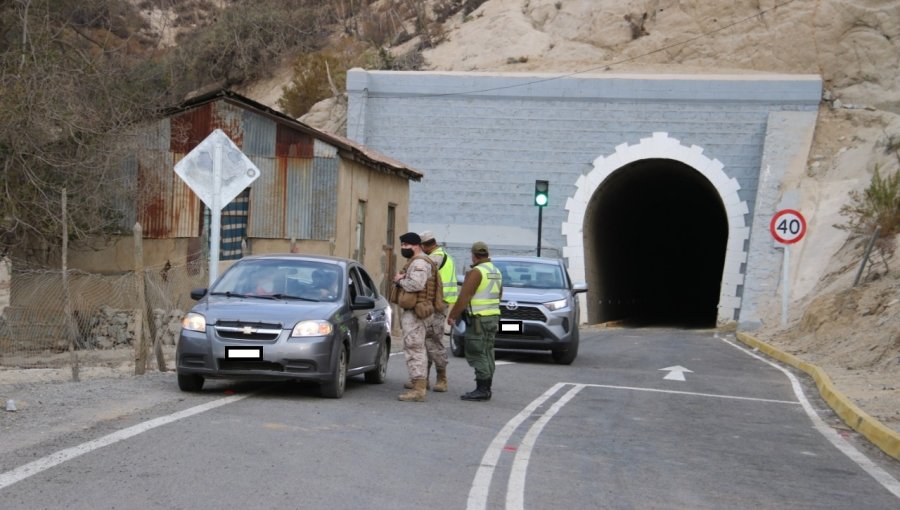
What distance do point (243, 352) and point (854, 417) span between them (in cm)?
672

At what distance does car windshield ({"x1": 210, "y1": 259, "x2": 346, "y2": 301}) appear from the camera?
1215 centimetres

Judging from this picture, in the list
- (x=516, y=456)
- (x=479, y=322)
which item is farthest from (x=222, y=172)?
(x=516, y=456)

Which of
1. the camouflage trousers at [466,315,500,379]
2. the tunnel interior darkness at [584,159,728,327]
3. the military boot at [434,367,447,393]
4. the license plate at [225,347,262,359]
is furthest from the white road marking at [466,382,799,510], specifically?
the tunnel interior darkness at [584,159,728,327]

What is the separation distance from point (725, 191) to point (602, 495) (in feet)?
96.0

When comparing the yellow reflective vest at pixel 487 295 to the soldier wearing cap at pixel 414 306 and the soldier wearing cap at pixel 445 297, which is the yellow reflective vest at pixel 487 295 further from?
the soldier wearing cap at pixel 414 306

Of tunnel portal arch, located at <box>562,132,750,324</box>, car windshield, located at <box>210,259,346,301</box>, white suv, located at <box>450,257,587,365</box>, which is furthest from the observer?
tunnel portal arch, located at <box>562,132,750,324</box>

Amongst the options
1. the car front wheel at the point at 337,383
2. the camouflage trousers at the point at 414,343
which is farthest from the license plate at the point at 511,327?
the car front wheel at the point at 337,383

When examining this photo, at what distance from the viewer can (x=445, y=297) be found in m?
12.5

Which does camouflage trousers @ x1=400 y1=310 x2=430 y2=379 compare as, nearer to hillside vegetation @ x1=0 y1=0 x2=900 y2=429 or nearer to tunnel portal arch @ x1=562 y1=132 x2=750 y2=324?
hillside vegetation @ x1=0 y1=0 x2=900 y2=429

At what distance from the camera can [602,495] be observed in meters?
7.58

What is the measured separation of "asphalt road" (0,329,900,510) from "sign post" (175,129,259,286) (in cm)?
238

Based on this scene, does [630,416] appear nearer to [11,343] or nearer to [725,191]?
[11,343]

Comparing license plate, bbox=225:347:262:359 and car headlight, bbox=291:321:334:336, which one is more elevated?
car headlight, bbox=291:321:334:336

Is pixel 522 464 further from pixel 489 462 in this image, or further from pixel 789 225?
pixel 789 225
